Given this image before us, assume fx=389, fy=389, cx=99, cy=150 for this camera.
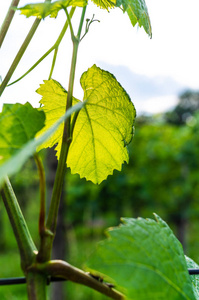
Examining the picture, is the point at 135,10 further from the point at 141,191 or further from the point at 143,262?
the point at 141,191

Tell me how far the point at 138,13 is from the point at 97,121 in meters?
0.11

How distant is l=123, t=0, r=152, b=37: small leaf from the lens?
12.8 inches

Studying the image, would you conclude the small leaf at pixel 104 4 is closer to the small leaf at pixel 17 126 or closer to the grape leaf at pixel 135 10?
the grape leaf at pixel 135 10

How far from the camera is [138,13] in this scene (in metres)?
0.33

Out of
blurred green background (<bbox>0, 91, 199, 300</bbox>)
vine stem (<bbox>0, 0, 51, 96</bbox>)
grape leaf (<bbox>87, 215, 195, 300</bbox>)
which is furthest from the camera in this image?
blurred green background (<bbox>0, 91, 199, 300</bbox>)

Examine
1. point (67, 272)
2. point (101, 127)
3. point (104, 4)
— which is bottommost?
point (67, 272)

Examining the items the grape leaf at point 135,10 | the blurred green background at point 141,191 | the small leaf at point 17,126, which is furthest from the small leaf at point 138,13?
the blurred green background at point 141,191

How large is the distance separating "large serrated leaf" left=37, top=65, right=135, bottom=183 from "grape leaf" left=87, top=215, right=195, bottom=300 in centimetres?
12

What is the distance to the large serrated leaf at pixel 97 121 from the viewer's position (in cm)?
35

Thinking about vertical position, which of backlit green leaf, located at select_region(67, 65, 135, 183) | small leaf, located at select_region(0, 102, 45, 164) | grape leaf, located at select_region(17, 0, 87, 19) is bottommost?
small leaf, located at select_region(0, 102, 45, 164)

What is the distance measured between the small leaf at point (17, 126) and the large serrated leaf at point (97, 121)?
3.8 inches

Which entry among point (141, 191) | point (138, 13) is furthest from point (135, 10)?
point (141, 191)

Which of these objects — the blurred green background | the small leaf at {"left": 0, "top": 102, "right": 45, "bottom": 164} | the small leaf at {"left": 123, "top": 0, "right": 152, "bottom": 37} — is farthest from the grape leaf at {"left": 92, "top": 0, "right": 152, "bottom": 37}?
the blurred green background

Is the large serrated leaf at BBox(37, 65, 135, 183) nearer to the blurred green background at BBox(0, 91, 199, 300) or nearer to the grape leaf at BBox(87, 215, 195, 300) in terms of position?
the grape leaf at BBox(87, 215, 195, 300)
